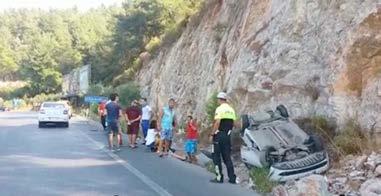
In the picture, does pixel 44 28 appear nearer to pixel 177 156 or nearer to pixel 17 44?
pixel 17 44

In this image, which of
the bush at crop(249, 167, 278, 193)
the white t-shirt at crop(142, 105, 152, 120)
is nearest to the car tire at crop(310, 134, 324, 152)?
the bush at crop(249, 167, 278, 193)

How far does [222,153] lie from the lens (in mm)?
11867

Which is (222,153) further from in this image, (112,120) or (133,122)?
(133,122)

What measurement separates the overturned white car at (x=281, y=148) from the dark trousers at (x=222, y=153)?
2.38 feet

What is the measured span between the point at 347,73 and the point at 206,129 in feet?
26.3

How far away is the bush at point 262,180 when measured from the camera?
35.0 feet

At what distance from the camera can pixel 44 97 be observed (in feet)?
312

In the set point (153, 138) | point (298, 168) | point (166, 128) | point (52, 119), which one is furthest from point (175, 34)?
point (298, 168)

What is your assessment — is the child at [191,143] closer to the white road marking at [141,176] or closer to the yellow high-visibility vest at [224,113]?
the white road marking at [141,176]

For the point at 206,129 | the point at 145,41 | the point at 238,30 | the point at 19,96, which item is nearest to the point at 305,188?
the point at 206,129

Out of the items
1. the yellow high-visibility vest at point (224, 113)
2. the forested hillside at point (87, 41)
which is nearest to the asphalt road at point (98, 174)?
the yellow high-visibility vest at point (224, 113)

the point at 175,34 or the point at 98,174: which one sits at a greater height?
the point at 175,34

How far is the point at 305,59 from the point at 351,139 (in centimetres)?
380

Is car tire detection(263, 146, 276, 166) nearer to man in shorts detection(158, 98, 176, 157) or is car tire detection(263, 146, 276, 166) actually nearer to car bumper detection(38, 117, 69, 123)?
man in shorts detection(158, 98, 176, 157)
